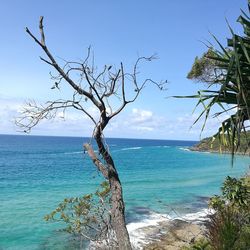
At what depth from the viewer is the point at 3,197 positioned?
2858 cm

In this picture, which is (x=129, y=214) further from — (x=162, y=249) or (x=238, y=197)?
(x=238, y=197)

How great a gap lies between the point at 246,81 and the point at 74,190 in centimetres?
2940

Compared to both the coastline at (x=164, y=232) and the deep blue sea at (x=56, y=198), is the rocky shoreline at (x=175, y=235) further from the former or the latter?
the deep blue sea at (x=56, y=198)

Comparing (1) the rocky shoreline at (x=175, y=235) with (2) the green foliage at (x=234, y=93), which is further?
(1) the rocky shoreline at (x=175, y=235)

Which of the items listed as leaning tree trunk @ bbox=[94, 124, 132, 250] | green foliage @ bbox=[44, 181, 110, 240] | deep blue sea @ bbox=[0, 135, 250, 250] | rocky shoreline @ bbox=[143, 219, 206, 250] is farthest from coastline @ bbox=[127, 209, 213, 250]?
leaning tree trunk @ bbox=[94, 124, 132, 250]

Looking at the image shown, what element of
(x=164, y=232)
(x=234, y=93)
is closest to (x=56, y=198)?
(x=164, y=232)

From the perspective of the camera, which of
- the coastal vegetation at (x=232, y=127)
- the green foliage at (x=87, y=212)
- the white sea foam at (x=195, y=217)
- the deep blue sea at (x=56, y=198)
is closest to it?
the coastal vegetation at (x=232, y=127)

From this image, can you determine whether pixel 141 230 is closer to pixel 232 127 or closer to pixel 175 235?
pixel 175 235

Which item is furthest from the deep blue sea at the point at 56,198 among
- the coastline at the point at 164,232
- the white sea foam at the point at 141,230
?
the coastline at the point at 164,232

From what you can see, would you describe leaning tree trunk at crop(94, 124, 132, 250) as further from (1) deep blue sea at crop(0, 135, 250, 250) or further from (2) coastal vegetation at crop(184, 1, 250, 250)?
(1) deep blue sea at crop(0, 135, 250, 250)

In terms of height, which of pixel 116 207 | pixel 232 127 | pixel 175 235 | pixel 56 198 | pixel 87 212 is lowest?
pixel 56 198

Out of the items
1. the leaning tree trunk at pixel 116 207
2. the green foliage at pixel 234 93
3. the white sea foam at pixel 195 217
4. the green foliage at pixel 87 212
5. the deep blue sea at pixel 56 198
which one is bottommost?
the deep blue sea at pixel 56 198

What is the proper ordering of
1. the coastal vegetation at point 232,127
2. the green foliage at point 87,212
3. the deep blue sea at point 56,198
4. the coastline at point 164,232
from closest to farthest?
1. the coastal vegetation at point 232,127
2. the green foliage at point 87,212
3. the coastline at point 164,232
4. the deep blue sea at point 56,198

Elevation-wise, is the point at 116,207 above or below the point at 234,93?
below
